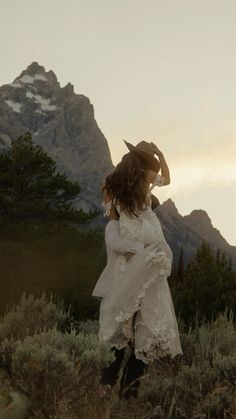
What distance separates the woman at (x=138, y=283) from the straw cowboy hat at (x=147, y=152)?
0.08 meters

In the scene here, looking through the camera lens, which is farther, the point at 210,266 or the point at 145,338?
→ the point at 210,266

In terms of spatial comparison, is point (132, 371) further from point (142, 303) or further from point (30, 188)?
point (30, 188)

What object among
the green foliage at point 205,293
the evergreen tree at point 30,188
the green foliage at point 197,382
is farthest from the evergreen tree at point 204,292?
the evergreen tree at point 30,188

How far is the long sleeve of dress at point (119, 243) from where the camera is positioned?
4980 mm

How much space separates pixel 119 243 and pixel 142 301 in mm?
450

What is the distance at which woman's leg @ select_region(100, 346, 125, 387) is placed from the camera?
506 cm

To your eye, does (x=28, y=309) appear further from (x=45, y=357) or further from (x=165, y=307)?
(x=45, y=357)

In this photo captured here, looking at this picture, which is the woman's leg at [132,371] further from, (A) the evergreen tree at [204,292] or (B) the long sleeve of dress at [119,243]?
(A) the evergreen tree at [204,292]

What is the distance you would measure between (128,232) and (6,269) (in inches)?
481

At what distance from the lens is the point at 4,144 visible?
181500mm

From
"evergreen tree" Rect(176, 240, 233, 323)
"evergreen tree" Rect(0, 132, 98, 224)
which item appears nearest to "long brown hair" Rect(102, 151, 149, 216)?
"evergreen tree" Rect(176, 240, 233, 323)

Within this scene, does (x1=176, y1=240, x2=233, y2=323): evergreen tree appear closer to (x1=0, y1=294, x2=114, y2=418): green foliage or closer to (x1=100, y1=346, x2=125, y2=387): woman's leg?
(x1=100, y1=346, x2=125, y2=387): woman's leg

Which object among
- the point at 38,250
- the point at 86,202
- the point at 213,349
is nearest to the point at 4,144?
the point at 86,202

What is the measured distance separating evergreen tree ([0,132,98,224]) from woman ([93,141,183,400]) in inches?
888
